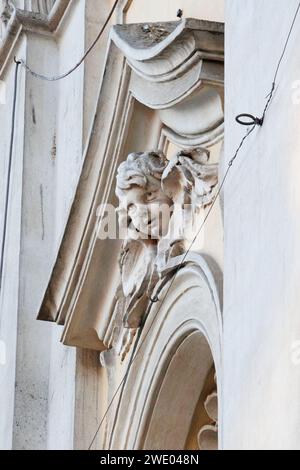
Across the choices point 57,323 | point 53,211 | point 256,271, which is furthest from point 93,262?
point 256,271

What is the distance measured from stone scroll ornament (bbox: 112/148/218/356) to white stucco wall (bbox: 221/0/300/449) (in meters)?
1.68

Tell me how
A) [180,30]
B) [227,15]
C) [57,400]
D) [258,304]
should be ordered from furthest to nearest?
[57,400]
[180,30]
[227,15]
[258,304]

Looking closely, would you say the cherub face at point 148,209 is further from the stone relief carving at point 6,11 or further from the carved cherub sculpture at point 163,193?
the stone relief carving at point 6,11

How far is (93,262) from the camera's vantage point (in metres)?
12.5

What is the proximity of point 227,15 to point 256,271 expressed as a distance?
1.49 metres

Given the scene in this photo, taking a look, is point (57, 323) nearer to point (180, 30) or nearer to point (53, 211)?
point (53, 211)

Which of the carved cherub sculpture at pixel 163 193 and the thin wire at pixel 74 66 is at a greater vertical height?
the thin wire at pixel 74 66

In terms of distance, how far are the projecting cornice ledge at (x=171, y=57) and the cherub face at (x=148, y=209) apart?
48 cm

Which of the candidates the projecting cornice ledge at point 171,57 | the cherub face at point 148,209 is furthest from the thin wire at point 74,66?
the cherub face at point 148,209

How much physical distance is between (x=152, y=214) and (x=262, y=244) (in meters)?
3.07

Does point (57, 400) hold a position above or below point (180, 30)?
below

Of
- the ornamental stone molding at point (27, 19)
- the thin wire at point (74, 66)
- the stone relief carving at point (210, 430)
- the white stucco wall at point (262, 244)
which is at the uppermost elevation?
the ornamental stone molding at point (27, 19)

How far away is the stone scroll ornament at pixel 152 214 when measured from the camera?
1088cm

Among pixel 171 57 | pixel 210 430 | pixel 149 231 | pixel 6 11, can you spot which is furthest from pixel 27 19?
pixel 171 57
